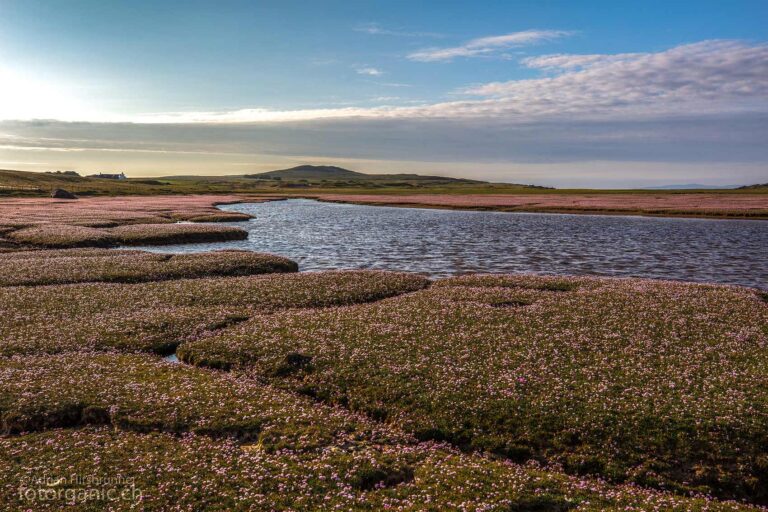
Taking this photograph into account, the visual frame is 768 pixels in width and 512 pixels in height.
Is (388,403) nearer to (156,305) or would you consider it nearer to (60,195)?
(156,305)

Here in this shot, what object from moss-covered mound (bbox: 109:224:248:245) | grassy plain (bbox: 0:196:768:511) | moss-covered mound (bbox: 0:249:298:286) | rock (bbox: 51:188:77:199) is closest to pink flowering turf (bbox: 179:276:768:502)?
grassy plain (bbox: 0:196:768:511)

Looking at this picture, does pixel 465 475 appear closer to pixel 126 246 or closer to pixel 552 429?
pixel 552 429

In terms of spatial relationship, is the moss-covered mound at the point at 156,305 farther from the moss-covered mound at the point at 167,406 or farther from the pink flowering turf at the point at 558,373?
the moss-covered mound at the point at 167,406

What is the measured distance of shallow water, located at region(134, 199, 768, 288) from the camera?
4978cm

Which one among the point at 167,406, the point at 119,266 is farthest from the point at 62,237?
the point at 167,406

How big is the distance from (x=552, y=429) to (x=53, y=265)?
4226cm

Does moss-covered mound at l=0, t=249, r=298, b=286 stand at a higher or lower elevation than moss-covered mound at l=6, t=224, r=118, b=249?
lower

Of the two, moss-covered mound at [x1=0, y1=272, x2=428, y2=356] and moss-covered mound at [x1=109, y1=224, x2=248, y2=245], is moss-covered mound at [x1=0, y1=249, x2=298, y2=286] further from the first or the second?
moss-covered mound at [x1=109, y1=224, x2=248, y2=245]

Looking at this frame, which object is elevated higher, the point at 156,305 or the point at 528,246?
the point at 528,246

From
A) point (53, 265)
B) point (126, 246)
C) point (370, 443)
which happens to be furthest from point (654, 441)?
point (126, 246)

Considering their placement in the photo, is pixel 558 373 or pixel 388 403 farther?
pixel 558 373

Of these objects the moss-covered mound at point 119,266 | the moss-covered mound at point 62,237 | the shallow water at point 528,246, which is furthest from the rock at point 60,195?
the moss-covered mound at point 119,266

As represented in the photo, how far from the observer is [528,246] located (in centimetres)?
6556

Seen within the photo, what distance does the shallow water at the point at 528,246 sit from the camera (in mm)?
49781
